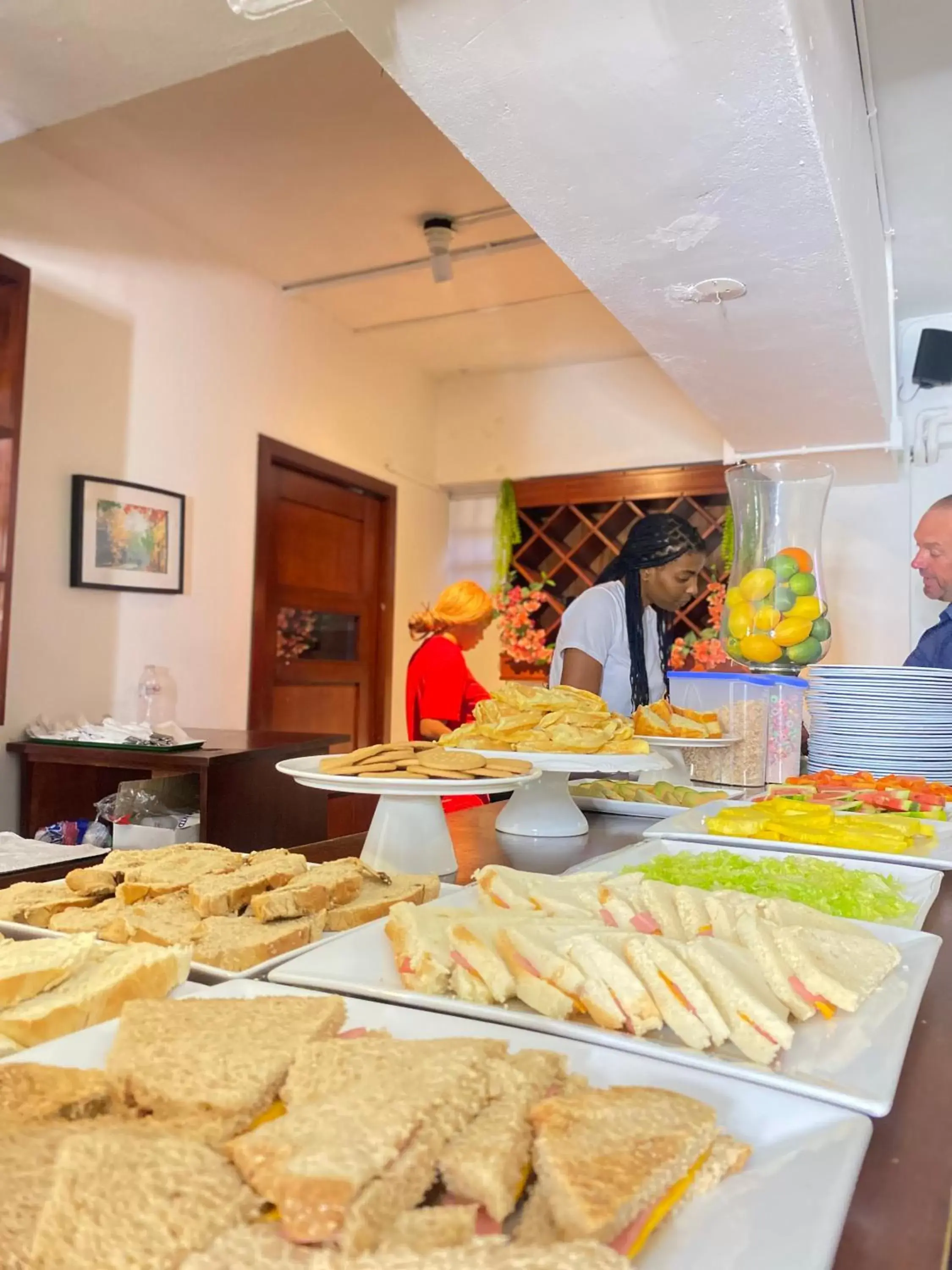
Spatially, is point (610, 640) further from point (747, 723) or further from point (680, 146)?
point (680, 146)

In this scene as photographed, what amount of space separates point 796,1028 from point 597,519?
371 cm

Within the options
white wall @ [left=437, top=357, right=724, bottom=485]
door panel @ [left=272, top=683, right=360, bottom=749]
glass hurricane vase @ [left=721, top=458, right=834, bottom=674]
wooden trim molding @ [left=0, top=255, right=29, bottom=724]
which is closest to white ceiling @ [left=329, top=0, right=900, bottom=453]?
glass hurricane vase @ [left=721, top=458, right=834, bottom=674]

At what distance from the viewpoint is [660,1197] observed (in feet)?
1.12

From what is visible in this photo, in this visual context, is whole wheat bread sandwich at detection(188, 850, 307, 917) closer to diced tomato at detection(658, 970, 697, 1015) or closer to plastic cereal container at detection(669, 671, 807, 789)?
diced tomato at detection(658, 970, 697, 1015)

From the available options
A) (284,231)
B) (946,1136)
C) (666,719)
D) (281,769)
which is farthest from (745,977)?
(284,231)

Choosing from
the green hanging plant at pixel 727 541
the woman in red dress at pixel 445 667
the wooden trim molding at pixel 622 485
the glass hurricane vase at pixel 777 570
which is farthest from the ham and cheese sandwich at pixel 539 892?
the wooden trim molding at pixel 622 485

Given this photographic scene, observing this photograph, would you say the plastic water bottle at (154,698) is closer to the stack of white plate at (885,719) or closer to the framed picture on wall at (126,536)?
the framed picture on wall at (126,536)

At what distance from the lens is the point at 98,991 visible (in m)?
0.51

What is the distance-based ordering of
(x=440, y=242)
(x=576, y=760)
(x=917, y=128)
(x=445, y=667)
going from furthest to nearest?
1. (x=440, y=242)
2. (x=445, y=667)
3. (x=917, y=128)
4. (x=576, y=760)

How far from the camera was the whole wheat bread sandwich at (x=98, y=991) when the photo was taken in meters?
0.48

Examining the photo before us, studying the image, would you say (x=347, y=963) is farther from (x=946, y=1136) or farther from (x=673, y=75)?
(x=673, y=75)

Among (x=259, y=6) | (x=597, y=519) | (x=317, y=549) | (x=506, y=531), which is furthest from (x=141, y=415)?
(x=597, y=519)

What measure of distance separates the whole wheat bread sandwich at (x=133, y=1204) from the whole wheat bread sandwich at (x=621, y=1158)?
0.11 meters

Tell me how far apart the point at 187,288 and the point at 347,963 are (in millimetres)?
2748
